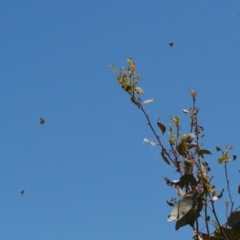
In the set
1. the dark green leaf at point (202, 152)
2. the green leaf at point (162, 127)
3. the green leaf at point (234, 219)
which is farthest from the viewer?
the green leaf at point (162, 127)

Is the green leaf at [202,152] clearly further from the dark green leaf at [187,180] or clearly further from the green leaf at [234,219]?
the green leaf at [234,219]

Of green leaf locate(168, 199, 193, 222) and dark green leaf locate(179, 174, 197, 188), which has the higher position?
dark green leaf locate(179, 174, 197, 188)

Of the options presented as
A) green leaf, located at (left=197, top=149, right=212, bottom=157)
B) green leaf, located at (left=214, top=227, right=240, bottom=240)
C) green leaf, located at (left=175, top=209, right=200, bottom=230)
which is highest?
green leaf, located at (left=197, top=149, right=212, bottom=157)

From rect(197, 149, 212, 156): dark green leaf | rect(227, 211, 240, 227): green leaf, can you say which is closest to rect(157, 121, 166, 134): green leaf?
rect(197, 149, 212, 156): dark green leaf

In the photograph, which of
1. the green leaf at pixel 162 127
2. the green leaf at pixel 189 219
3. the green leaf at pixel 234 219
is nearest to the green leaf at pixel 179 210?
the green leaf at pixel 189 219

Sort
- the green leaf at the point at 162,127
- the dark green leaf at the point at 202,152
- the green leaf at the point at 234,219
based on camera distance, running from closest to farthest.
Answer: the green leaf at the point at 234,219, the dark green leaf at the point at 202,152, the green leaf at the point at 162,127

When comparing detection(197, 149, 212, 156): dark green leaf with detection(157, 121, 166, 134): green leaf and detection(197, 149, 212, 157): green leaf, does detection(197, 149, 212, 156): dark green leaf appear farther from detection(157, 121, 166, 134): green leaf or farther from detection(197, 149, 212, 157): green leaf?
detection(157, 121, 166, 134): green leaf

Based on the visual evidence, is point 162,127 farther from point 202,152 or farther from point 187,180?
point 187,180

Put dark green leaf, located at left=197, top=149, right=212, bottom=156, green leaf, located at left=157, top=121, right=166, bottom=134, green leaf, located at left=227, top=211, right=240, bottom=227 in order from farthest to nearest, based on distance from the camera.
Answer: green leaf, located at left=157, top=121, right=166, bottom=134 < dark green leaf, located at left=197, top=149, right=212, bottom=156 < green leaf, located at left=227, top=211, right=240, bottom=227

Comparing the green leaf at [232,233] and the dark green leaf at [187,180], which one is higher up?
the dark green leaf at [187,180]

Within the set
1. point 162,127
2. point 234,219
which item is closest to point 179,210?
point 234,219

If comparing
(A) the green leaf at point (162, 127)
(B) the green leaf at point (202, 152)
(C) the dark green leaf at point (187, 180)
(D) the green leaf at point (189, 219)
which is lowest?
(D) the green leaf at point (189, 219)

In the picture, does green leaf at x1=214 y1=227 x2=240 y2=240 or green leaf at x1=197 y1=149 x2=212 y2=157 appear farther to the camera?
green leaf at x1=197 y1=149 x2=212 y2=157

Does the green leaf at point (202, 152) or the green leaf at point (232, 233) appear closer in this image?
the green leaf at point (232, 233)
